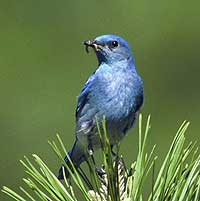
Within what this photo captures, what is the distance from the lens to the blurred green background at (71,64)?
11164mm

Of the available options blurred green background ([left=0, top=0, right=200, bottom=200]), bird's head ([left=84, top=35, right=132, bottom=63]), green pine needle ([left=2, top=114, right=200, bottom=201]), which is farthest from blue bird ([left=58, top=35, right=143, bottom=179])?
blurred green background ([left=0, top=0, right=200, bottom=200])

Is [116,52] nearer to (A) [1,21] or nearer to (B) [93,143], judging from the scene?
(B) [93,143]

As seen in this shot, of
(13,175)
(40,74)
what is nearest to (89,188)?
(13,175)

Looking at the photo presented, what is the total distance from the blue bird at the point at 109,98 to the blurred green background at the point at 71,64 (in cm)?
385

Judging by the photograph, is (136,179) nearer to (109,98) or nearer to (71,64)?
(109,98)

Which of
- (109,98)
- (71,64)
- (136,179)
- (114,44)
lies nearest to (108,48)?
(114,44)

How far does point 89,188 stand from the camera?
432 centimetres

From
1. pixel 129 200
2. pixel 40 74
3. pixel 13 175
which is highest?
pixel 129 200

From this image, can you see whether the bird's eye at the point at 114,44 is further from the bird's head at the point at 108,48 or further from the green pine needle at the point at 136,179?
the green pine needle at the point at 136,179

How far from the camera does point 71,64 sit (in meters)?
12.0

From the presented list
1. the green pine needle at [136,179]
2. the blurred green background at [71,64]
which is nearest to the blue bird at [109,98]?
the green pine needle at [136,179]

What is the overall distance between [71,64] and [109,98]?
18.6ft

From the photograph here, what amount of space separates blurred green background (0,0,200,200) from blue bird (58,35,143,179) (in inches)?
152

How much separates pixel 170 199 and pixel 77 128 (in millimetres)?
2404
